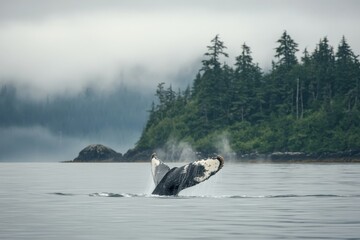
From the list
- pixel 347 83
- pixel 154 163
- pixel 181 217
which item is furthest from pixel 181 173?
pixel 347 83

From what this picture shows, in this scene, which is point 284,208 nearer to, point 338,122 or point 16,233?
point 16,233

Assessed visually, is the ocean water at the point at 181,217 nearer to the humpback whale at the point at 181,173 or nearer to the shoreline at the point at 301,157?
the humpback whale at the point at 181,173

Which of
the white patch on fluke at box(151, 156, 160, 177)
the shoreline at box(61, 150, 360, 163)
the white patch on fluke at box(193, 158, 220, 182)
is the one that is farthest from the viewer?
the shoreline at box(61, 150, 360, 163)

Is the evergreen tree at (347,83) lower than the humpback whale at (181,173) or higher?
higher

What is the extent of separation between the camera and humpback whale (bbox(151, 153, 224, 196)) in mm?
33938

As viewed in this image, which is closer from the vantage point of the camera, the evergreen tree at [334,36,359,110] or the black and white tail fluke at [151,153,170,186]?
the black and white tail fluke at [151,153,170,186]

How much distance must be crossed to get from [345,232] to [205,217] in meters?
6.40

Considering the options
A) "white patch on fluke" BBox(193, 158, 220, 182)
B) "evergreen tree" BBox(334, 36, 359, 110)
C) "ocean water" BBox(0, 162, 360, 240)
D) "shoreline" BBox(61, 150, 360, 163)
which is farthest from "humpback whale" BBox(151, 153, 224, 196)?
"evergreen tree" BBox(334, 36, 359, 110)

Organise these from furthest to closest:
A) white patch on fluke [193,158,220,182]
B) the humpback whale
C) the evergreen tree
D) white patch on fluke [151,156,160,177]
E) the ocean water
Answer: the evergreen tree, white patch on fluke [151,156,160,177], the humpback whale, white patch on fluke [193,158,220,182], the ocean water

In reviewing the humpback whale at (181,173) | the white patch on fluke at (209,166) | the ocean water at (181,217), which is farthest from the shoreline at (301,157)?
the white patch on fluke at (209,166)

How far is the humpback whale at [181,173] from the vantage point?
111 ft

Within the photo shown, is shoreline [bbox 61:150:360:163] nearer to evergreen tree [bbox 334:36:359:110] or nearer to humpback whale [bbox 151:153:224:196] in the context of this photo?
evergreen tree [bbox 334:36:359:110]

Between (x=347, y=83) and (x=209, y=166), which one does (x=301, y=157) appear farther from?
(x=209, y=166)

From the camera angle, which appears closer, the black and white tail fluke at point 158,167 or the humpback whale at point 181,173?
the humpback whale at point 181,173
